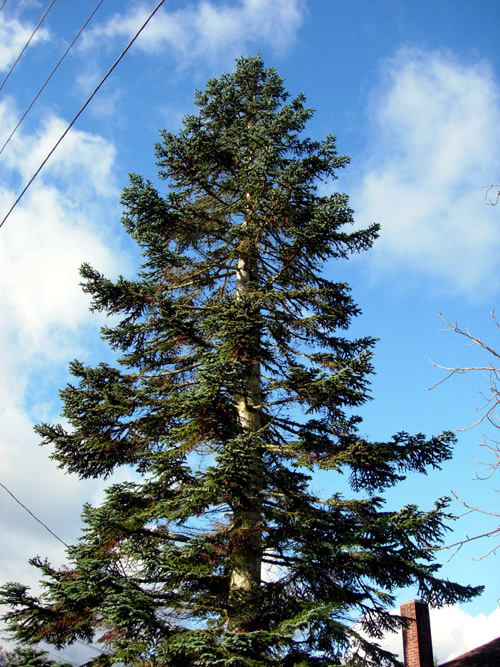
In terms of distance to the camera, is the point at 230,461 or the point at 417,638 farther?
the point at 417,638

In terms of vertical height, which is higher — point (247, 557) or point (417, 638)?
point (247, 557)

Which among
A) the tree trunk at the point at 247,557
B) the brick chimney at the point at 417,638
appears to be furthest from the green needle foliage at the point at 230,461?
the brick chimney at the point at 417,638

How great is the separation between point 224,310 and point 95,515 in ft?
12.1

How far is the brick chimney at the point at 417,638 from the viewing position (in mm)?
12328

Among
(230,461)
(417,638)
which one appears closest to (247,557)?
(230,461)

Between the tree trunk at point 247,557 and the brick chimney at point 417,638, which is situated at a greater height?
the tree trunk at point 247,557

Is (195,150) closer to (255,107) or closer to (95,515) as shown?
(255,107)

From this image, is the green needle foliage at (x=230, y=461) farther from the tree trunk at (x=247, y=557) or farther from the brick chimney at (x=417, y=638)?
the brick chimney at (x=417, y=638)

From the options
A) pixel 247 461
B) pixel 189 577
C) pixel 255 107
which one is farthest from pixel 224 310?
pixel 255 107

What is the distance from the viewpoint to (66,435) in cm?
1027

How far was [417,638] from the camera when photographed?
12.5 meters

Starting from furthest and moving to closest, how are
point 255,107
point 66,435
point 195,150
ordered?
point 255,107 → point 195,150 → point 66,435

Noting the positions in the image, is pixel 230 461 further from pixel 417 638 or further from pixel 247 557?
pixel 417 638

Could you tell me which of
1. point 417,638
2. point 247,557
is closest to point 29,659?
point 247,557
